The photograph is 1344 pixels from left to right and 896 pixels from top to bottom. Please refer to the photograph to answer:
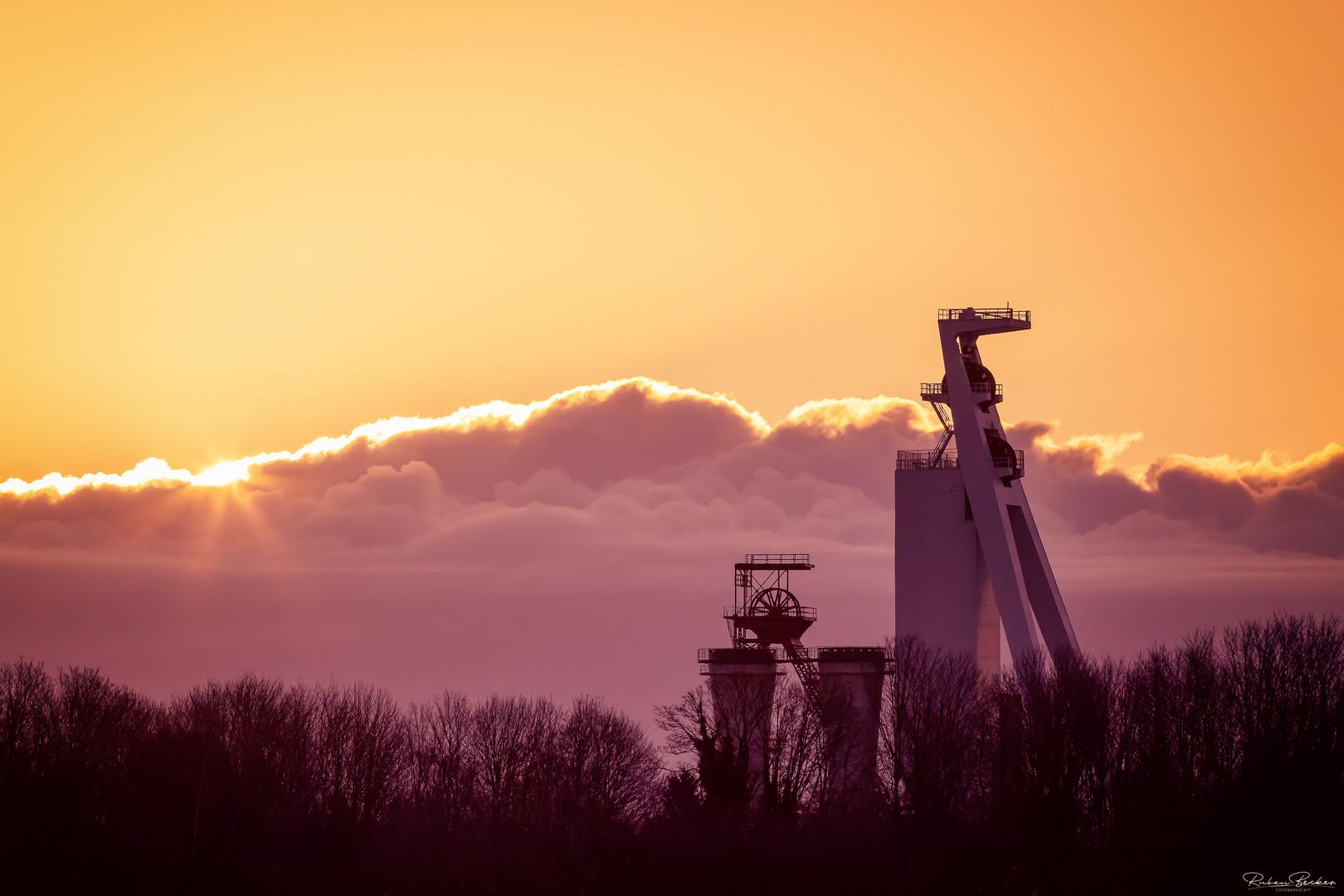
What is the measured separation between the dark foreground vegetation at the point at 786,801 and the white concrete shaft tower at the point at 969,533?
1982mm

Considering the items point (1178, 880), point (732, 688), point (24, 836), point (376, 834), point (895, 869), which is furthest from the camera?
point (732, 688)

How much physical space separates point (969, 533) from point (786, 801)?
1554 centimetres

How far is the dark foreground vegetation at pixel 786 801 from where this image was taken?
61.0 meters

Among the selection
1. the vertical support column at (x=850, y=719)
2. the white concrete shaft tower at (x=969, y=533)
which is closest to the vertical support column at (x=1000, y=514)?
the white concrete shaft tower at (x=969, y=533)

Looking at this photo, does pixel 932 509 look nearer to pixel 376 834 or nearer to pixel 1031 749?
Answer: pixel 1031 749

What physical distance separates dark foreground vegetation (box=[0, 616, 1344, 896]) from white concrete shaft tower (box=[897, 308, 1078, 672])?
198cm

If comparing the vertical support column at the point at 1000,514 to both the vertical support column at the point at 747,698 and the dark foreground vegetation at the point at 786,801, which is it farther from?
the vertical support column at the point at 747,698

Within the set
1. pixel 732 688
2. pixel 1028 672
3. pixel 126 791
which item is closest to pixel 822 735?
pixel 732 688

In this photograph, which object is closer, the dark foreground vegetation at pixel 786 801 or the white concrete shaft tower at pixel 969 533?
the dark foreground vegetation at pixel 786 801

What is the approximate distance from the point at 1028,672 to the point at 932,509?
370 inches

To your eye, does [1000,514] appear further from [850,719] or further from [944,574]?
[850,719]

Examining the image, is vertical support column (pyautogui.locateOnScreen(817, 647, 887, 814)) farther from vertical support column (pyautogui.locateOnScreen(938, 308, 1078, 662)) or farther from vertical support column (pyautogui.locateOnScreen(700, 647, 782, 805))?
vertical support column (pyautogui.locateOnScreen(938, 308, 1078, 662))

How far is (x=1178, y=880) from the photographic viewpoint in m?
56.3

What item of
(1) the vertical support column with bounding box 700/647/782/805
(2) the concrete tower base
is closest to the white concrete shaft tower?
(2) the concrete tower base
